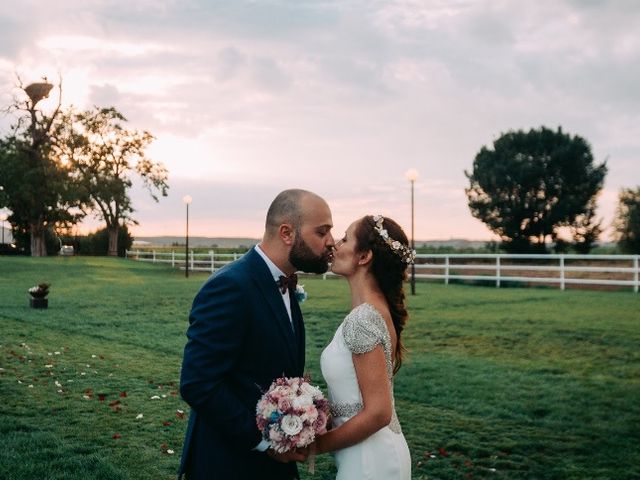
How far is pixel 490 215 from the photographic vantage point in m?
52.3

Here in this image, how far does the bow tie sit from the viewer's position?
11.4 feet

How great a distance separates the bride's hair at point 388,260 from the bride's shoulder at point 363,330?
0.22 metres

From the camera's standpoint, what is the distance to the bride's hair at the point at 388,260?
3807 millimetres

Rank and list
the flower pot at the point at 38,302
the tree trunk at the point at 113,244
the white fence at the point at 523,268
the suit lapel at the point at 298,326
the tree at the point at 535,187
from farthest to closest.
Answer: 1. the tree trunk at the point at 113,244
2. the tree at the point at 535,187
3. the white fence at the point at 523,268
4. the flower pot at the point at 38,302
5. the suit lapel at the point at 298,326

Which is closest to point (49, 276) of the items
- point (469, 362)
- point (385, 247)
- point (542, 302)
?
point (542, 302)

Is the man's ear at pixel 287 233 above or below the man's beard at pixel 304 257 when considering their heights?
above

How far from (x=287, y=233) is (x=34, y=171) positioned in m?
56.1

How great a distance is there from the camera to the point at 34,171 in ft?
179

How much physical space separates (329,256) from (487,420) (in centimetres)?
660

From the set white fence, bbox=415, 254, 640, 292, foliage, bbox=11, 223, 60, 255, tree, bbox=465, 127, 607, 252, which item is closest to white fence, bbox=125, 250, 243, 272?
foliage, bbox=11, 223, 60, 255

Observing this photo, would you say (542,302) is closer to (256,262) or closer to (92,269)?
(256,262)

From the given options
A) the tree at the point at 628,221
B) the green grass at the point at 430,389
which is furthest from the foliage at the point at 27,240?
the tree at the point at 628,221

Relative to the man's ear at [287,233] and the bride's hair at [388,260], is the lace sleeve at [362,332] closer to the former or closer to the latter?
the bride's hair at [388,260]

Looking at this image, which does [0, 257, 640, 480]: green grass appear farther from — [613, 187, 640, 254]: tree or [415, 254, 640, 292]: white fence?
[613, 187, 640, 254]: tree
